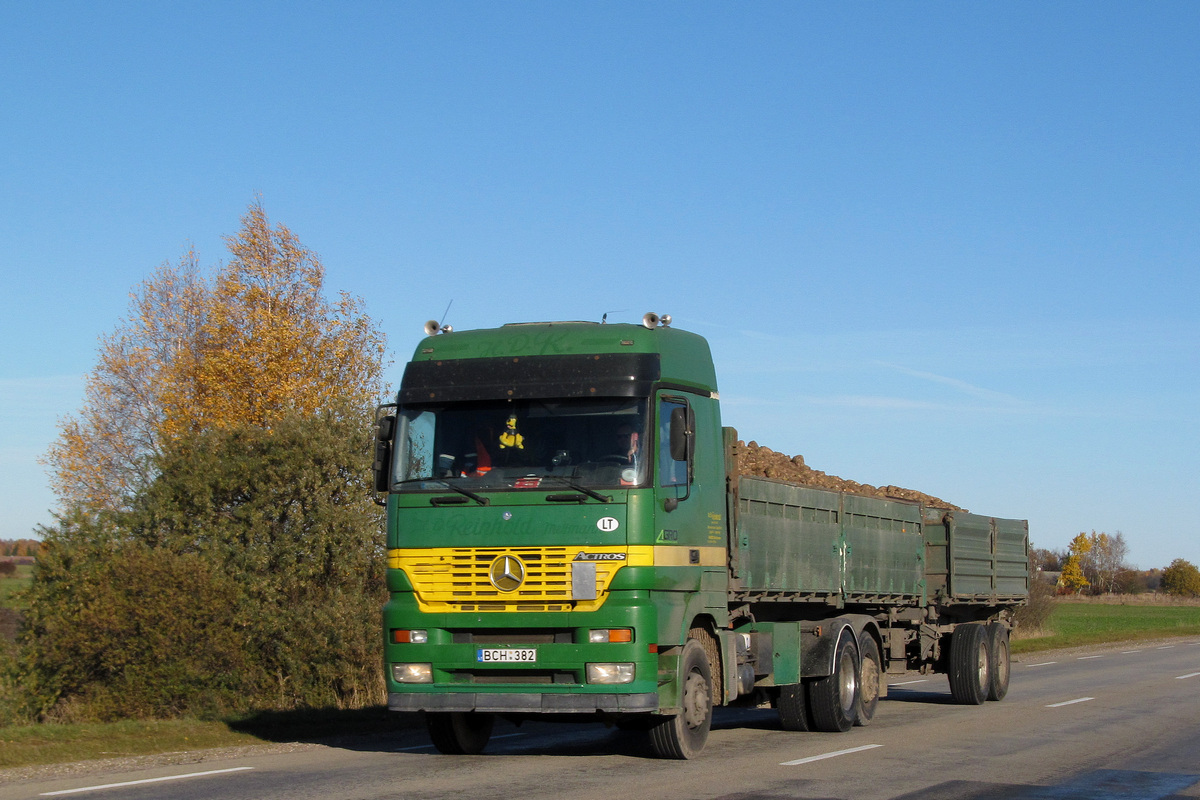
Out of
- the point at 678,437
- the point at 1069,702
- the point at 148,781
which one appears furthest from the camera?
the point at 1069,702

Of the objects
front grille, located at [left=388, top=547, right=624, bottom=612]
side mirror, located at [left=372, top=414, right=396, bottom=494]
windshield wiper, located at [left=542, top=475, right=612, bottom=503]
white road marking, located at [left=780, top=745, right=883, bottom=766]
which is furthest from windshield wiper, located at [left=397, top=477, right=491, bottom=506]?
white road marking, located at [left=780, top=745, right=883, bottom=766]

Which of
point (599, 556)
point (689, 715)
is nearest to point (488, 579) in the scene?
point (599, 556)

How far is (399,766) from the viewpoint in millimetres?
11180

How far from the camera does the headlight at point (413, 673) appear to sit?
1108 centimetres

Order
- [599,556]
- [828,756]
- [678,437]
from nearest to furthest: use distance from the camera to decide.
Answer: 1. [599,556]
2. [678,437]
3. [828,756]

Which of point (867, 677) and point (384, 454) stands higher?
point (384, 454)

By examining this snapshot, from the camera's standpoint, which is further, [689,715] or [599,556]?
[689,715]

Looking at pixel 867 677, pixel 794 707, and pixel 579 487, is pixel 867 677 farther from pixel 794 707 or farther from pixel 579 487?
pixel 579 487

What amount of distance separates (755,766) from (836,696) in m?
3.35

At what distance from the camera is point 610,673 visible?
34.9 feet

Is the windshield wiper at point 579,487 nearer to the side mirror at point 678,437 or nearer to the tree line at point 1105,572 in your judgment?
the side mirror at point 678,437

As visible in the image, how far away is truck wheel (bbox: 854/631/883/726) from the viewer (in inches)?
596

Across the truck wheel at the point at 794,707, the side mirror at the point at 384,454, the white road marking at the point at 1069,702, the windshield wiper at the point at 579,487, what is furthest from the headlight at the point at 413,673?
the white road marking at the point at 1069,702

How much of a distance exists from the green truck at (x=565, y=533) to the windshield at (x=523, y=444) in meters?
0.01
